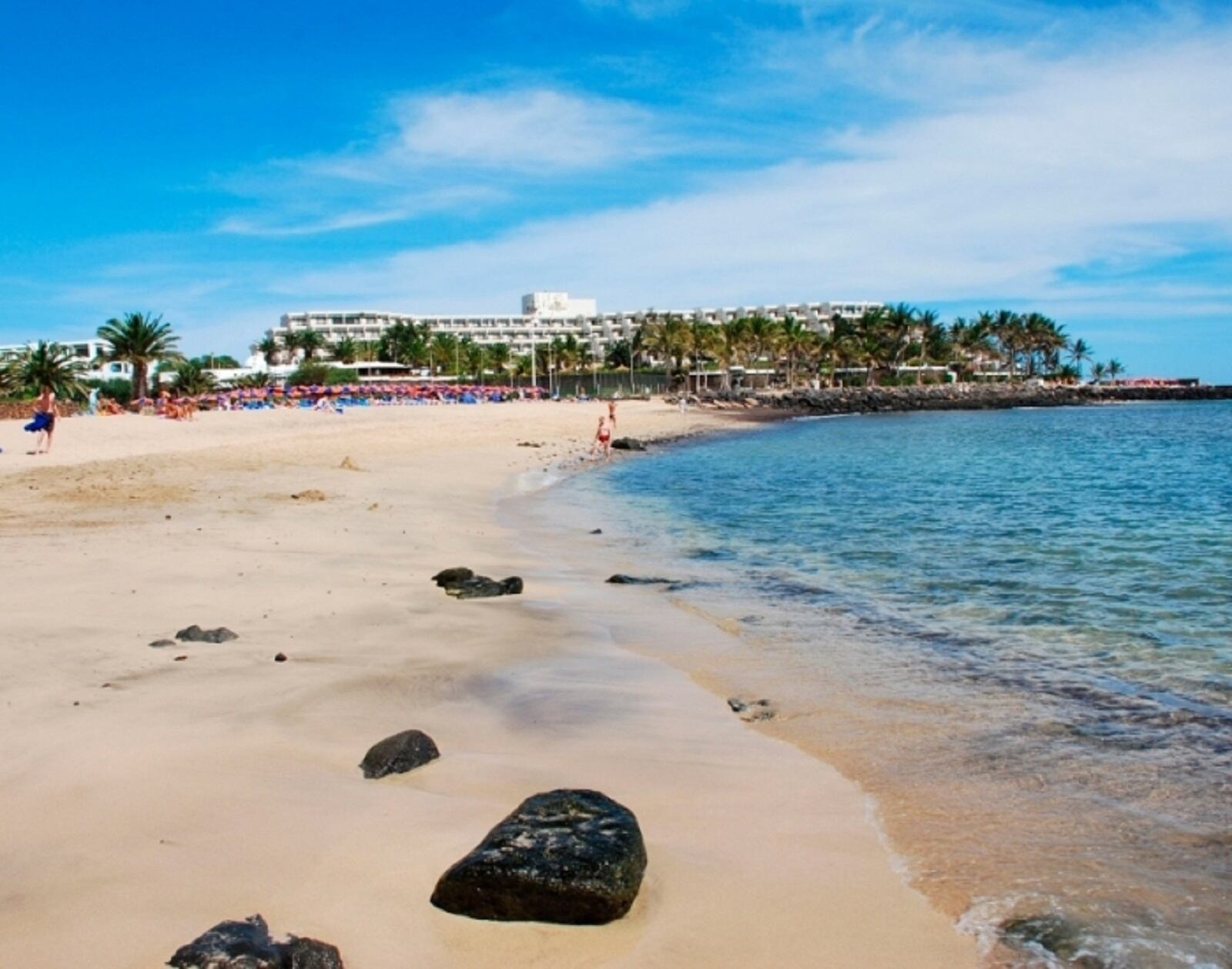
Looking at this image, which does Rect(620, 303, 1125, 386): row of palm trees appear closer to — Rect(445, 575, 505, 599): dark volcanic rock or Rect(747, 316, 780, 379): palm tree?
Rect(747, 316, 780, 379): palm tree

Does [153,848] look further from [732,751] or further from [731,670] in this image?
[731,670]

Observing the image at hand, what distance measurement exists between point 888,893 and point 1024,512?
17272 millimetres

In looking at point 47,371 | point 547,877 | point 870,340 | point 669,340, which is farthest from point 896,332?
point 547,877

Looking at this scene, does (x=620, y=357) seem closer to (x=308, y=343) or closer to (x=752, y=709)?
(x=308, y=343)

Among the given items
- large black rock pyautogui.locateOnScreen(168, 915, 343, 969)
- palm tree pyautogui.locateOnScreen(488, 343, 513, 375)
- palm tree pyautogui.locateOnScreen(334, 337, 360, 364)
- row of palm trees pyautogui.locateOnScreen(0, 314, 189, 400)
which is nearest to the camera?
large black rock pyautogui.locateOnScreen(168, 915, 343, 969)

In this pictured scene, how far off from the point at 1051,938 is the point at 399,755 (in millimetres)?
3078

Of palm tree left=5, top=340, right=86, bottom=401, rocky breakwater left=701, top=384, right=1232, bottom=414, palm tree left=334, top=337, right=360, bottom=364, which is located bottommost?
rocky breakwater left=701, top=384, right=1232, bottom=414

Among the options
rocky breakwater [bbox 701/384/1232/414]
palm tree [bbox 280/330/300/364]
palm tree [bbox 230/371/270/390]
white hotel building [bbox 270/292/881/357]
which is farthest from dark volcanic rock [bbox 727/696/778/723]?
white hotel building [bbox 270/292/881/357]

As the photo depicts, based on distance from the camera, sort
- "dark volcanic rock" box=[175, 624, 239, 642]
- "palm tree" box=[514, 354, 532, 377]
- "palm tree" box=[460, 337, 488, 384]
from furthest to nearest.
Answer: "palm tree" box=[460, 337, 488, 384]
"palm tree" box=[514, 354, 532, 377]
"dark volcanic rock" box=[175, 624, 239, 642]

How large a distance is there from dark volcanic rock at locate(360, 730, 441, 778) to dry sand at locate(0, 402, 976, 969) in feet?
0.24

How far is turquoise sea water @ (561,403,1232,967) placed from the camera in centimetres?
429

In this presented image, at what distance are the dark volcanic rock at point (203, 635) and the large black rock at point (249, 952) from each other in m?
4.58

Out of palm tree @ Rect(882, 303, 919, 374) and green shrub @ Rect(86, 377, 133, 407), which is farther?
palm tree @ Rect(882, 303, 919, 374)

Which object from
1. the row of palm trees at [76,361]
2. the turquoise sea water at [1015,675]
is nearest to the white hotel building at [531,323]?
the row of palm trees at [76,361]
